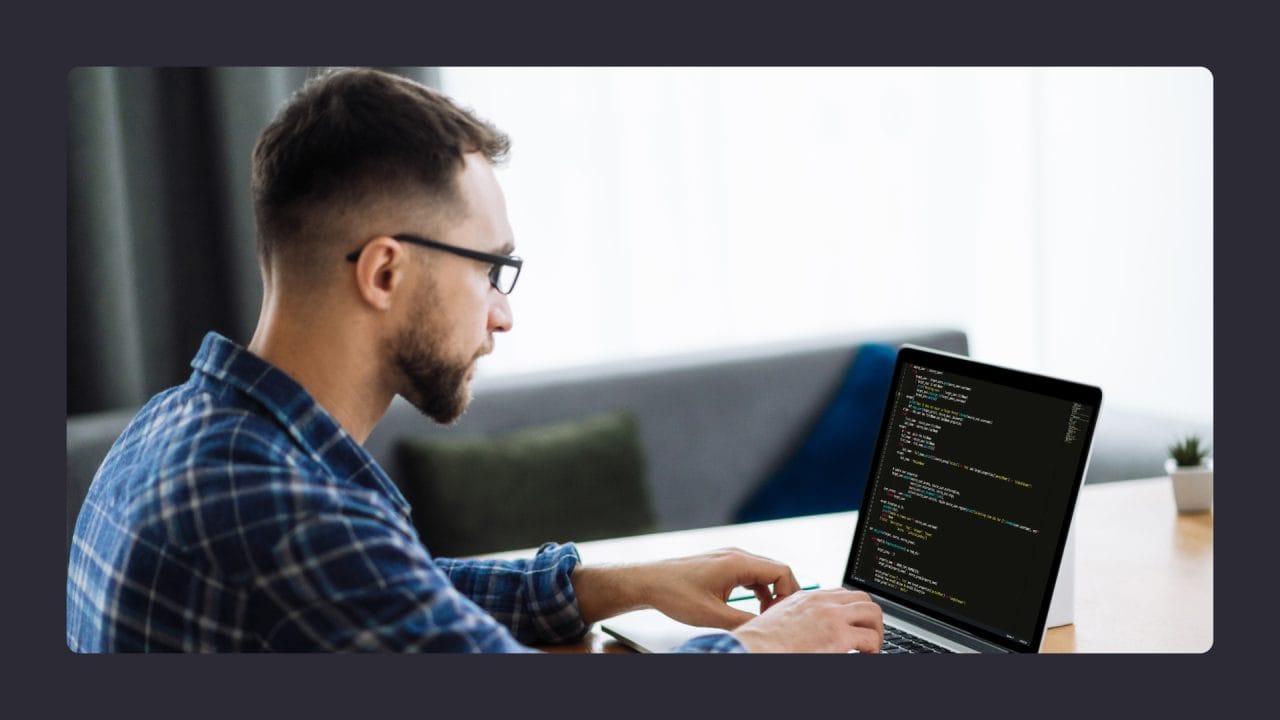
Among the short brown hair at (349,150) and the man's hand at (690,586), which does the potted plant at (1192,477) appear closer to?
the man's hand at (690,586)

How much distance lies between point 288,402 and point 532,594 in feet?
1.36

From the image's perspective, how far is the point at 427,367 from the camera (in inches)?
51.3

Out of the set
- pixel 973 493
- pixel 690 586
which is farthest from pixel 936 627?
pixel 690 586

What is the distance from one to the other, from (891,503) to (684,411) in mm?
1350

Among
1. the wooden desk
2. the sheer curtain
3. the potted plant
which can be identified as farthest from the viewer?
the sheer curtain

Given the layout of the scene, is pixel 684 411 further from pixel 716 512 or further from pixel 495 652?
pixel 495 652

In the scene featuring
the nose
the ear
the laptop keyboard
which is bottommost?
the laptop keyboard

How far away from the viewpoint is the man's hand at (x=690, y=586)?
1.42 meters

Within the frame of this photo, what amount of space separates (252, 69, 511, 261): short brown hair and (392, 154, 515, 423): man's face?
4 centimetres

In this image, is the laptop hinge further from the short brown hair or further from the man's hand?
the short brown hair

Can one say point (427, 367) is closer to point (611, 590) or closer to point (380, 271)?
point (380, 271)

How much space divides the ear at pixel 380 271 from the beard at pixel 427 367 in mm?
32

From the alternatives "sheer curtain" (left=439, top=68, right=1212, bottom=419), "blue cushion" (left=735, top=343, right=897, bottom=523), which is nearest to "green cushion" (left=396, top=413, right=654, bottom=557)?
"blue cushion" (left=735, top=343, right=897, bottom=523)

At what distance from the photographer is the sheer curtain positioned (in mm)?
3059
